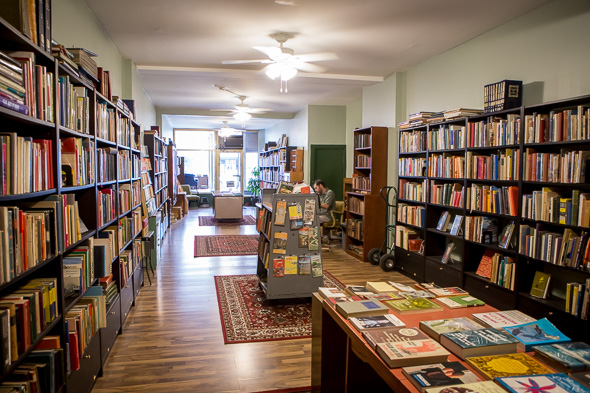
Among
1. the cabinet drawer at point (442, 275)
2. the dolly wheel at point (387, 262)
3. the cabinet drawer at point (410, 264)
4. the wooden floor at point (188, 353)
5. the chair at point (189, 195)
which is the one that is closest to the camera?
the wooden floor at point (188, 353)

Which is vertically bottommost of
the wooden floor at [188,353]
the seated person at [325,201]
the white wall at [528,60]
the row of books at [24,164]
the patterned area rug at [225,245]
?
the wooden floor at [188,353]

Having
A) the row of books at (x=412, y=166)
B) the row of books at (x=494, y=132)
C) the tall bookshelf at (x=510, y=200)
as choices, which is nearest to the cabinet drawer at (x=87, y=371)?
the tall bookshelf at (x=510, y=200)

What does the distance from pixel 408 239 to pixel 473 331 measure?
4.42m

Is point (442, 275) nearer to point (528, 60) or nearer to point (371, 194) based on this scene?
point (371, 194)

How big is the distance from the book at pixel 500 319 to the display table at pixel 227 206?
33.0 ft

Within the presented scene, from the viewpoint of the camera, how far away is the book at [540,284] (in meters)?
3.79

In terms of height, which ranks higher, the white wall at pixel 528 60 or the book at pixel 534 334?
the white wall at pixel 528 60

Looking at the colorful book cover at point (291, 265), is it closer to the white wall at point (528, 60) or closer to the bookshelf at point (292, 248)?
the bookshelf at point (292, 248)

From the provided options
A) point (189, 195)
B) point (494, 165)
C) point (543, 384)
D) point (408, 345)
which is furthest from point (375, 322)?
point (189, 195)

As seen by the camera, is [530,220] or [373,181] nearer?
[530,220]

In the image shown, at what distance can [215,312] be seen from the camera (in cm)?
459

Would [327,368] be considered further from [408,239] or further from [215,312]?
[408,239]

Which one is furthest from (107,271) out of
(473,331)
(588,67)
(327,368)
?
(588,67)

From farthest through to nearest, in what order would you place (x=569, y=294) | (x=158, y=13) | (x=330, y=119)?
(x=330, y=119)
(x=158, y=13)
(x=569, y=294)
